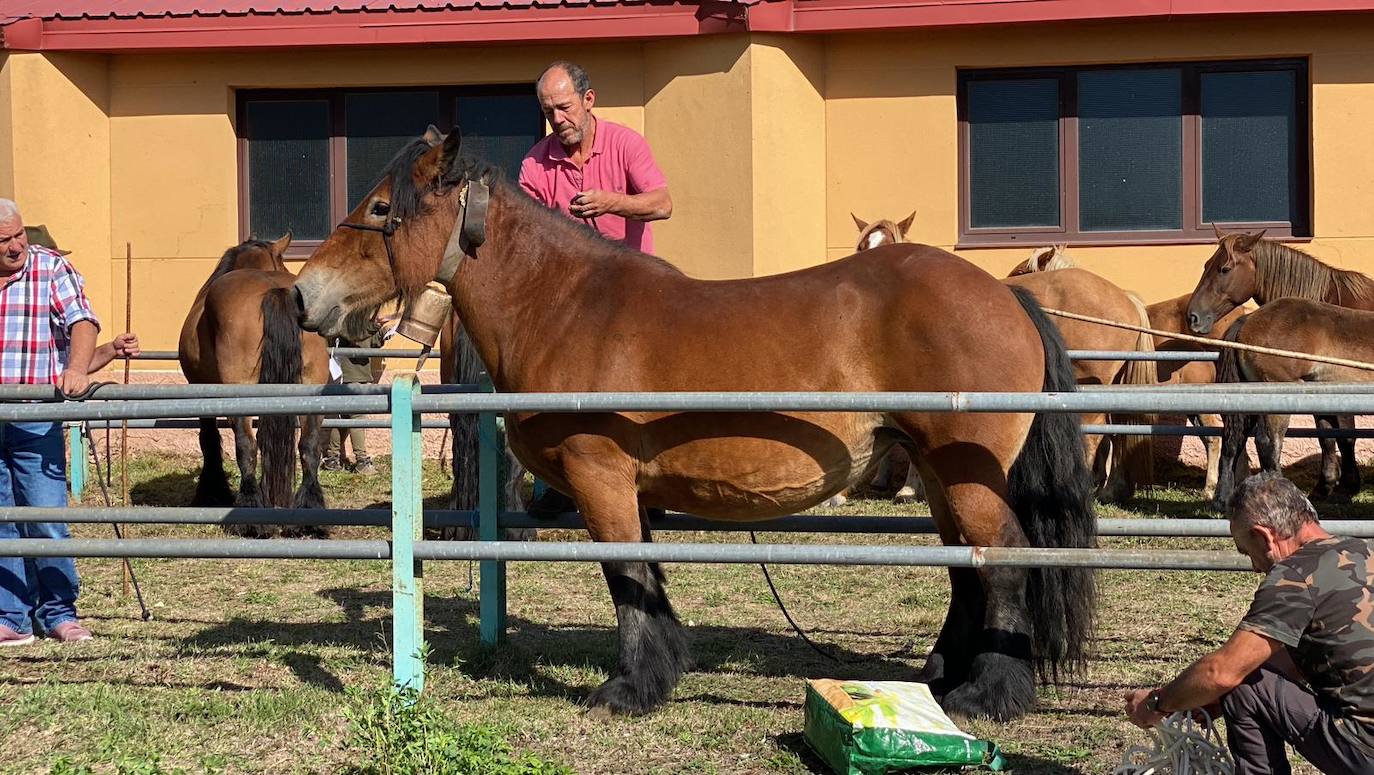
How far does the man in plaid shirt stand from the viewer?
20.1 ft

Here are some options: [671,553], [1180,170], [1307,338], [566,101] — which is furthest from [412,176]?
[1180,170]

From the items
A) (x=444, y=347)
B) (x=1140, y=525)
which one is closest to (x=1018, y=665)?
(x=1140, y=525)

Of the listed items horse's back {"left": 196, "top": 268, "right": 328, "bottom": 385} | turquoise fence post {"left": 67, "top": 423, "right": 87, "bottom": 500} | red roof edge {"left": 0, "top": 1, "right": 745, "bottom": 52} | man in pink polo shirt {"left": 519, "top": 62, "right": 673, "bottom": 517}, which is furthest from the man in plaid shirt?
red roof edge {"left": 0, "top": 1, "right": 745, "bottom": 52}

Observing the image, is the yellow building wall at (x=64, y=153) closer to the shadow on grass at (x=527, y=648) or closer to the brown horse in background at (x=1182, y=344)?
the shadow on grass at (x=527, y=648)

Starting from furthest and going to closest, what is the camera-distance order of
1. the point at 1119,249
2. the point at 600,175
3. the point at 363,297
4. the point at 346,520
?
the point at 1119,249
the point at 600,175
the point at 346,520
the point at 363,297

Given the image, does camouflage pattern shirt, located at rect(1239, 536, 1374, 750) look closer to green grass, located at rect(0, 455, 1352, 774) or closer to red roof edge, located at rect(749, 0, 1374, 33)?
green grass, located at rect(0, 455, 1352, 774)

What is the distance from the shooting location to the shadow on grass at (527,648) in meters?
5.73

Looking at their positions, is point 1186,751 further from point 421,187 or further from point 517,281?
point 421,187

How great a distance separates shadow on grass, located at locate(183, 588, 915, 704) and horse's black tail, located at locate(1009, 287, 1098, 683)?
0.81 m

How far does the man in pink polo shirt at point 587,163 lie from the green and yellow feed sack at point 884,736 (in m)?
2.34

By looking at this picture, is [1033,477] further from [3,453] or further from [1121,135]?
[1121,135]

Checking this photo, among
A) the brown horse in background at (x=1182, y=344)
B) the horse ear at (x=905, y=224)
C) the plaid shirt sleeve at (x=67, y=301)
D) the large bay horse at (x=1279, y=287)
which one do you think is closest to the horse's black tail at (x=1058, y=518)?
the plaid shirt sleeve at (x=67, y=301)

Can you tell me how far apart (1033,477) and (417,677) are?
7.26ft

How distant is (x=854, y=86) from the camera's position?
12.6 m
